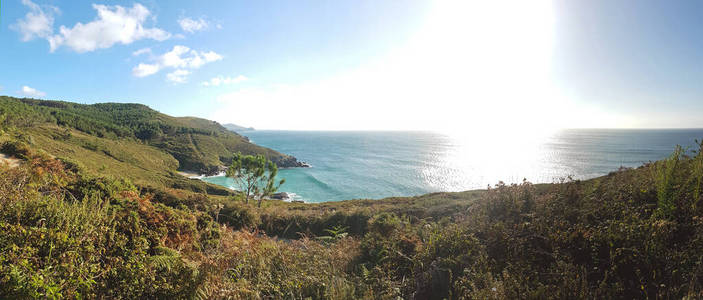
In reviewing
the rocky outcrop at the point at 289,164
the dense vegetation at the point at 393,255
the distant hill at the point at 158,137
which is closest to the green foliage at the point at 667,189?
the dense vegetation at the point at 393,255

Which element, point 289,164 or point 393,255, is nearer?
point 393,255

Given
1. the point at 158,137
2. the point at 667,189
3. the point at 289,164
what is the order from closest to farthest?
1. the point at 667,189
2. the point at 289,164
3. the point at 158,137

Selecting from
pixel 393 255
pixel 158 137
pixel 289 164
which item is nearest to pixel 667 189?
pixel 393 255

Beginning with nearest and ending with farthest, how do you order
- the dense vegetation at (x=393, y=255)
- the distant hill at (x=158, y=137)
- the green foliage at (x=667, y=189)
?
the dense vegetation at (x=393, y=255) → the green foliage at (x=667, y=189) → the distant hill at (x=158, y=137)

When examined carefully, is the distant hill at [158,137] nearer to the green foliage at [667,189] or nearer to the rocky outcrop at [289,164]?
the rocky outcrop at [289,164]

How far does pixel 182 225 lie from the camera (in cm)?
555

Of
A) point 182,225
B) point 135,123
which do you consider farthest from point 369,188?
point 135,123

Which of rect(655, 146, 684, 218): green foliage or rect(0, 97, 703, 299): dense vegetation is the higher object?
rect(655, 146, 684, 218): green foliage

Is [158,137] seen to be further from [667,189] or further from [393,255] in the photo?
[667,189]

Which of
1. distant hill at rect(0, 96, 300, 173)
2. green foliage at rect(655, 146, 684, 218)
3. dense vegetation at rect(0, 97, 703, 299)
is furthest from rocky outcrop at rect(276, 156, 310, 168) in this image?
green foliage at rect(655, 146, 684, 218)

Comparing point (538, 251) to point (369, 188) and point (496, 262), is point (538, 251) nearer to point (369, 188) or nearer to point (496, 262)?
point (496, 262)

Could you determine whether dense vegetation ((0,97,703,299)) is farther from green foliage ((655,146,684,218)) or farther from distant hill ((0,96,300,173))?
distant hill ((0,96,300,173))

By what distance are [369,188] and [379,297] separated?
63614 millimetres

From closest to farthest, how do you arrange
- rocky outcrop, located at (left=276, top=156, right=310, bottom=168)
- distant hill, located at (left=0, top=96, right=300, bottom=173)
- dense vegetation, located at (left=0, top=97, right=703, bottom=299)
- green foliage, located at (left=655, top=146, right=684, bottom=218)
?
dense vegetation, located at (left=0, top=97, right=703, bottom=299), green foliage, located at (left=655, top=146, right=684, bottom=218), distant hill, located at (left=0, top=96, right=300, bottom=173), rocky outcrop, located at (left=276, top=156, right=310, bottom=168)
